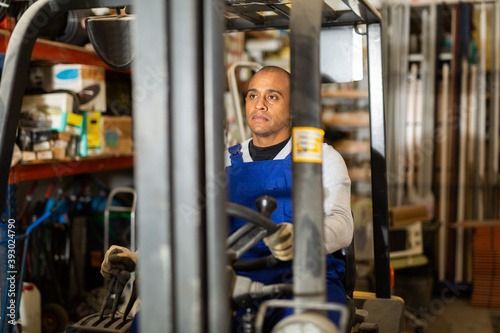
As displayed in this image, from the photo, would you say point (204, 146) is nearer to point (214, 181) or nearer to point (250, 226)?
point (214, 181)

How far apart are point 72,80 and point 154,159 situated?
8.81 ft

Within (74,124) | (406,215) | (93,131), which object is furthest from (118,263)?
(406,215)

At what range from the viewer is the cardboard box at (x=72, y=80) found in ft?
12.0

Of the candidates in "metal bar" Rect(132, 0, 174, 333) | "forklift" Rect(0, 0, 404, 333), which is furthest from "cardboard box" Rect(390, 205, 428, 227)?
"metal bar" Rect(132, 0, 174, 333)

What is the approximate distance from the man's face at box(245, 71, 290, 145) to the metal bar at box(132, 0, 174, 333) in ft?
4.43

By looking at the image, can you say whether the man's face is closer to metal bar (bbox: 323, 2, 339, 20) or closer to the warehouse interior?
the warehouse interior

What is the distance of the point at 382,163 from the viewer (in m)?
2.64

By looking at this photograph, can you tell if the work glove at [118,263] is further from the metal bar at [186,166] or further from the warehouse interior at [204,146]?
the metal bar at [186,166]

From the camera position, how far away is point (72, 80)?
3.67m

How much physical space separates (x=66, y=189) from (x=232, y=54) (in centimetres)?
216

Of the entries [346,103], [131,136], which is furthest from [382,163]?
[346,103]

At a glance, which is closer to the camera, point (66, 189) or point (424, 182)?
point (66, 189)

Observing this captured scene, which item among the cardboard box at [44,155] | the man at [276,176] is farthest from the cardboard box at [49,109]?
the man at [276,176]

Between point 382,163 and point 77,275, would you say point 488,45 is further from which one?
point 77,275
